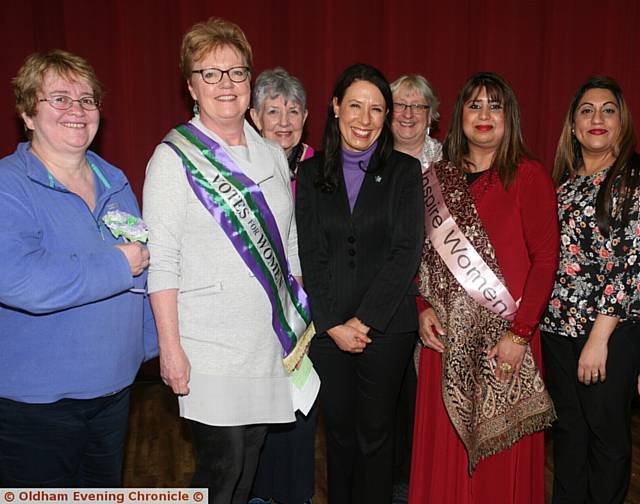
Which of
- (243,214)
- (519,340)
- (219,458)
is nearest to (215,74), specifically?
(243,214)

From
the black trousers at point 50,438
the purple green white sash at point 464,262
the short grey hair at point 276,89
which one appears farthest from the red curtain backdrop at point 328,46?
the black trousers at point 50,438

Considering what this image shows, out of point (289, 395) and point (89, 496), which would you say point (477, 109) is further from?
point (89, 496)

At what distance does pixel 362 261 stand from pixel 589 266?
0.70 meters

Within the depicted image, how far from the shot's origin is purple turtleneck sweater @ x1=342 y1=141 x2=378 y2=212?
5.96 ft

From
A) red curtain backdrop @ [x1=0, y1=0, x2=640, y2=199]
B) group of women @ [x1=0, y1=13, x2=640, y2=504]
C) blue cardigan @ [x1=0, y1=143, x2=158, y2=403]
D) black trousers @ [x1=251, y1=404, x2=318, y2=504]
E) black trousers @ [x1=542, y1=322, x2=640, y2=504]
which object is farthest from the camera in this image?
red curtain backdrop @ [x1=0, y1=0, x2=640, y2=199]

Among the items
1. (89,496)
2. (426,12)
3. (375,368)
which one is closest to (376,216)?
(375,368)

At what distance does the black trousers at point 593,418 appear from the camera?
1.87m

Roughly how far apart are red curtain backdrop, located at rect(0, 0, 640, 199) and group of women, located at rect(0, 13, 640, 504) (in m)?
1.52

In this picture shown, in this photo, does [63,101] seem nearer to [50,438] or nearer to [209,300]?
[209,300]

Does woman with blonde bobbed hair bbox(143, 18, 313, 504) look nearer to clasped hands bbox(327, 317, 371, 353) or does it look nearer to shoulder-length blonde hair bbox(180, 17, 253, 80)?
shoulder-length blonde hair bbox(180, 17, 253, 80)

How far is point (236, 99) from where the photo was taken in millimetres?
1574

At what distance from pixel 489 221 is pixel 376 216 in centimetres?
35

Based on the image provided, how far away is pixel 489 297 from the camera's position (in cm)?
181

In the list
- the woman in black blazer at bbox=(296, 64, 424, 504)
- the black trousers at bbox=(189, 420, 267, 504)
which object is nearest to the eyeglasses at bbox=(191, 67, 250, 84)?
the woman in black blazer at bbox=(296, 64, 424, 504)
